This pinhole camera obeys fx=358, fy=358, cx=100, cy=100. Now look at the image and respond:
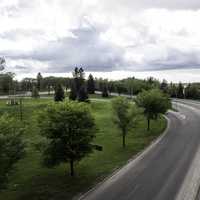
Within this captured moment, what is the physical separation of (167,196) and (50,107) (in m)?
14.0

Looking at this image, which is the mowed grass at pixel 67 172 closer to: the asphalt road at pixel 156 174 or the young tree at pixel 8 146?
the young tree at pixel 8 146

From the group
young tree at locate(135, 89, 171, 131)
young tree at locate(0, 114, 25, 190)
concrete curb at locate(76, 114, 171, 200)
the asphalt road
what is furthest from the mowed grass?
young tree at locate(135, 89, 171, 131)

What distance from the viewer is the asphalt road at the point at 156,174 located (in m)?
29.2

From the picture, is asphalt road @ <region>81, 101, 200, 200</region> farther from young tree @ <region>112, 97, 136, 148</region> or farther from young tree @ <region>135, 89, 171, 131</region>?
young tree @ <region>135, 89, 171, 131</region>

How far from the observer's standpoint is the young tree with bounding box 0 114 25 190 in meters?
23.8

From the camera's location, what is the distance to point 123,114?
50.8 meters

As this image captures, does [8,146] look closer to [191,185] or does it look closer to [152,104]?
[191,185]

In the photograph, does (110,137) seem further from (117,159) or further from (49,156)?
(49,156)

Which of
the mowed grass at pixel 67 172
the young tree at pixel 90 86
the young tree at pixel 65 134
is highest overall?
the young tree at pixel 90 86

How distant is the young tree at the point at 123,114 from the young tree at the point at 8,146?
2536 cm

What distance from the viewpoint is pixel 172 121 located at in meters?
74.6

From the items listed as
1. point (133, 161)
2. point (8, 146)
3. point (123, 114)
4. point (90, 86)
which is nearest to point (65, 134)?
point (8, 146)

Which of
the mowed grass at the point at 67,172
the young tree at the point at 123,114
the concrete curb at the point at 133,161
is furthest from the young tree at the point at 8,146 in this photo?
the young tree at the point at 123,114

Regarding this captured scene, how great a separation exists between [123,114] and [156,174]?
16691 mm
